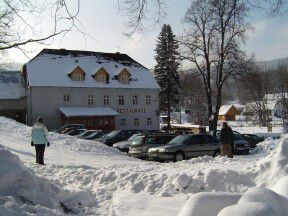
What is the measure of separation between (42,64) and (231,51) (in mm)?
22589

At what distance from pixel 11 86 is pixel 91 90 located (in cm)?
1018

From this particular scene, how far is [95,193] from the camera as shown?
1080 centimetres

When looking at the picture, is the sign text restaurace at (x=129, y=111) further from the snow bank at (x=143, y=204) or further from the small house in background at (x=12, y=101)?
the snow bank at (x=143, y=204)

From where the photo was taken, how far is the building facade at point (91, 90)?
5197 cm

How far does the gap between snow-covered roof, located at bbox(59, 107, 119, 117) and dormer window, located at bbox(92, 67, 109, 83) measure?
3.42 meters

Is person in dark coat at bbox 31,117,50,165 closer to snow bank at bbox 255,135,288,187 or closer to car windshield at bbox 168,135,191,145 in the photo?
car windshield at bbox 168,135,191,145

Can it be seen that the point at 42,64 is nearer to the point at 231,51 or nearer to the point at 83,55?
the point at 83,55

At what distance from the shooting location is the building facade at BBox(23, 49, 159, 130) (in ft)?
171

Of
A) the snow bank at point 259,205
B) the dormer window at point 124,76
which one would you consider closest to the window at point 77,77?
the dormer window at point 124,76

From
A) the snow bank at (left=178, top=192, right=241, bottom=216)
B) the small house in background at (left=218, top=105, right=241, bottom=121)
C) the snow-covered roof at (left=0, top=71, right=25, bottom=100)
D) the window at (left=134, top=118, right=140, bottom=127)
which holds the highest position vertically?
the snow-covered roof at (left=0, top=71, right=25, bottom=100)

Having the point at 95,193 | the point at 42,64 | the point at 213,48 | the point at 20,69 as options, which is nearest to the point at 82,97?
the point at 42,64

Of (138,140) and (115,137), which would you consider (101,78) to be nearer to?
(115,137)

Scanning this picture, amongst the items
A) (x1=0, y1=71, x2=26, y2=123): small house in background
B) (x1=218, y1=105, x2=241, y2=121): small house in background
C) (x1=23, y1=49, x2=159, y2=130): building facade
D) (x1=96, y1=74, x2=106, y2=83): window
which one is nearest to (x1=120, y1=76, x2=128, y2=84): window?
(x1=23, y1=49, x2=159, y2=130): building facade

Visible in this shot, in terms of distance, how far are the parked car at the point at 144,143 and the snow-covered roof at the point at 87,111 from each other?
26095 mm
